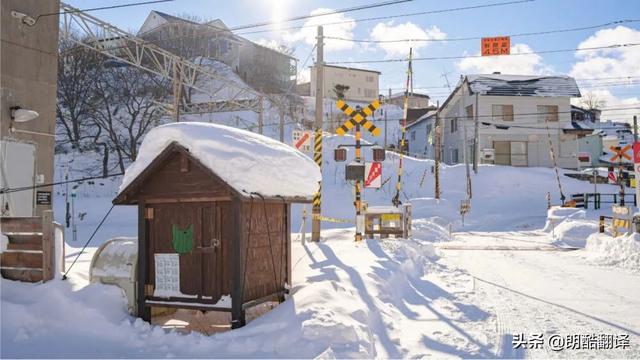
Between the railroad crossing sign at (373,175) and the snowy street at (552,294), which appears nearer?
the snowy street at (552,294)

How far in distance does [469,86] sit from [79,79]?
30.3 metres

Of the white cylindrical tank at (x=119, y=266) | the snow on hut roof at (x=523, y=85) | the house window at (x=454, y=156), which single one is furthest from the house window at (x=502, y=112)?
the white cylindrical tank at (x=119, y=266)

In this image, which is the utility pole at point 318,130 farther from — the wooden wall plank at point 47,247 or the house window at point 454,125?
the house window at point 454,125

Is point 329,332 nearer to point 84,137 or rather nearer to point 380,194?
point 380,194

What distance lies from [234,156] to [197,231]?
1116 millimetres

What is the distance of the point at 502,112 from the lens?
41.9 metres

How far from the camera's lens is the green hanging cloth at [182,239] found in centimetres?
686

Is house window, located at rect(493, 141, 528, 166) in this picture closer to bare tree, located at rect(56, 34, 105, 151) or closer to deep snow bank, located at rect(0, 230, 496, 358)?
bare tree, located at rect(56, 34, 105, 151)

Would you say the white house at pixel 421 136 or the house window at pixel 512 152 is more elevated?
the white house at pixel 421 136

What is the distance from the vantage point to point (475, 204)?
33.1 metres

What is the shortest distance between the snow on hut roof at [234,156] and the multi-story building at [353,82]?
61850 mm

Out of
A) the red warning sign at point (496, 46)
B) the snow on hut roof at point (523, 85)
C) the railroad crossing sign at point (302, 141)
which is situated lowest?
the railroad crossing sign at point (302, 141)

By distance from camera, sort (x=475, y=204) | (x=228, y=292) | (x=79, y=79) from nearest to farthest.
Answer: (x=228, y=292), (x=475, y=204), (x=79, y=79)

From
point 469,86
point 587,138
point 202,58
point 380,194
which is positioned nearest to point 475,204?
point 380,194
